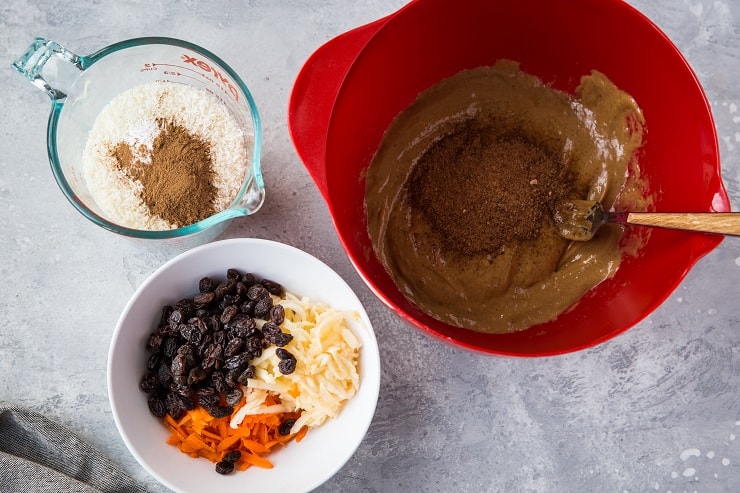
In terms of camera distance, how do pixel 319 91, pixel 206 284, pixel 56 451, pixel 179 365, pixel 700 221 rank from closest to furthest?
pixel 700 221
pixel 319 91
pixel 179 365
pixel 206 284
pixel 56 451

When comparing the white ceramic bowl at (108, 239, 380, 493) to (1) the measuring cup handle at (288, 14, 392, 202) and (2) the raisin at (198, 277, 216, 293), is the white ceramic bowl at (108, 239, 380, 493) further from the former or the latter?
(1) the measuring cup handle at (288, 14, 392, 202)

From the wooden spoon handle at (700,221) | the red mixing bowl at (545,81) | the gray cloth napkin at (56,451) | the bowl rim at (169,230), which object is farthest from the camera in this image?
the gray cloth napkin at (56,451)

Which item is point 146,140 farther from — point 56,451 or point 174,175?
point 56,451

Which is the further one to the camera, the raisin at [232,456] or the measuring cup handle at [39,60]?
the raisin at [232,456]

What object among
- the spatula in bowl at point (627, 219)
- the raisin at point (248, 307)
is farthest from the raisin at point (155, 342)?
the spatula in bowl at point (627, 219)

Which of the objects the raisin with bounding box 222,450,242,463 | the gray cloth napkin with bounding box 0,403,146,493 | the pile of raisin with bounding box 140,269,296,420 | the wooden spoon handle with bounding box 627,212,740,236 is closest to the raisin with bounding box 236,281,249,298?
the pile of raisin with bounding box 140,269,296,420

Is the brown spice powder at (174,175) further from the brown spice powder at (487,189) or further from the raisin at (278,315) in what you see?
the brown spice powder at (487,189)

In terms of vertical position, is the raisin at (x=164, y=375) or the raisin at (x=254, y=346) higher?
the raisin at (x=254, y=346)

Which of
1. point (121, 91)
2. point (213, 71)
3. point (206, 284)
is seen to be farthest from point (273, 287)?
point (121, 91)
